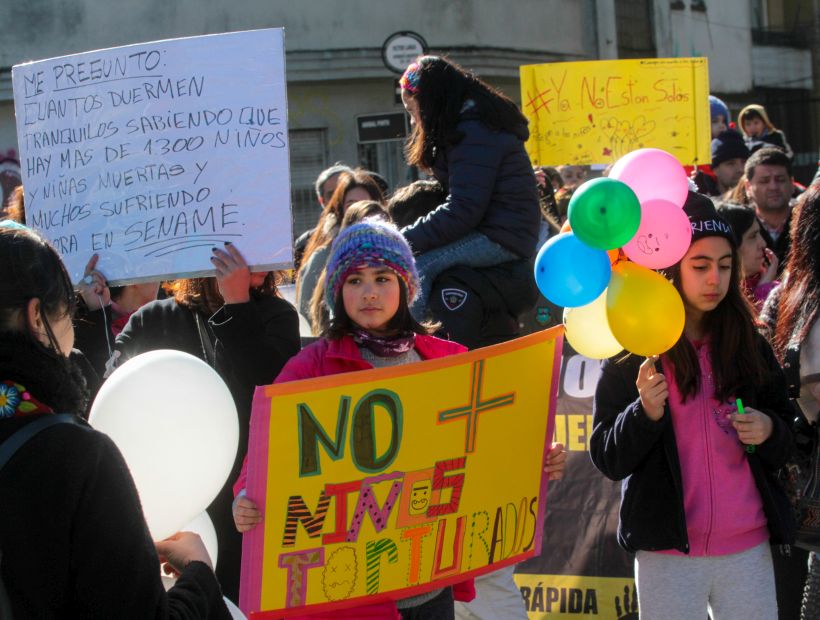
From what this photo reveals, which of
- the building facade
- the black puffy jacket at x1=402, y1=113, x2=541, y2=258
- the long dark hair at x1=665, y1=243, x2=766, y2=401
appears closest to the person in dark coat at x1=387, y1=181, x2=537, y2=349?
the black puffy jacket at x1=402, y1=113, x2=541, y2=258

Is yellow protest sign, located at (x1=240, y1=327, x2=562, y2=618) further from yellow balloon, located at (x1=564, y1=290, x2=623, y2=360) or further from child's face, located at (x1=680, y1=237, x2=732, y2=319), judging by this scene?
child's face, located at (x1=680, y1=237, x2=732, y2=319)

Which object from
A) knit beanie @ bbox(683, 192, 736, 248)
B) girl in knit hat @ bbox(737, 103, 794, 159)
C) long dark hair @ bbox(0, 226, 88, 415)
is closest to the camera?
long dark hair @ bbox(0, 226, 88, 415)

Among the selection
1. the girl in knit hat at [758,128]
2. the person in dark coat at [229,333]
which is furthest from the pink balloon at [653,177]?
the girl in knit hat at [758,128]

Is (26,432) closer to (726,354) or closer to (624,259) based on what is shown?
(624,259)

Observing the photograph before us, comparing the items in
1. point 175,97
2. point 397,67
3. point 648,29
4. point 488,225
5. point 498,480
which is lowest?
point 498,480

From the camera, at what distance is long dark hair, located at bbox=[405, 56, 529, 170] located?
4.52m

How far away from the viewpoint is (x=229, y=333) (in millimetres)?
3646

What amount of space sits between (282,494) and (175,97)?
1458mm

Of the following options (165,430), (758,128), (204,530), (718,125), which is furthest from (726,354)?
(758,128)

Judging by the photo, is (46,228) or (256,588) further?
(46,228)

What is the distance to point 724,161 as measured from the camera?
8359 mm

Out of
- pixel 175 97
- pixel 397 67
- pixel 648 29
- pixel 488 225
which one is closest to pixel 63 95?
pixel 175 97

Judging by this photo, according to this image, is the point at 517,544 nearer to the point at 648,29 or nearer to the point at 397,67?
the point at 397,67

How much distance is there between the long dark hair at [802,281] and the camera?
389cm
